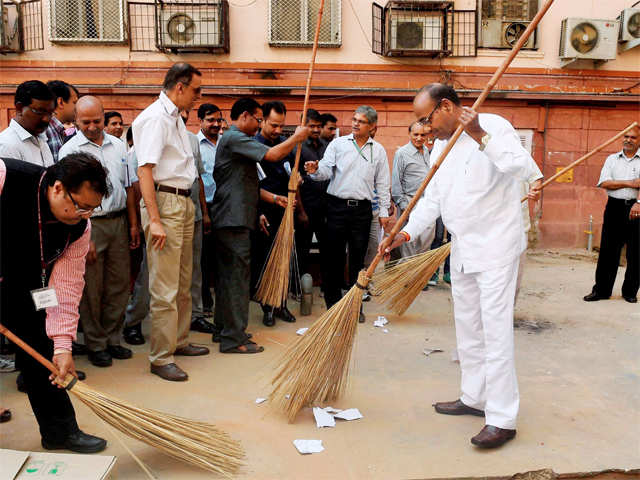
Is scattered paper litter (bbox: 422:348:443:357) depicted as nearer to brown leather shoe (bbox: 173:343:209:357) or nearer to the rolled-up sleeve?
brown leather shoe (bbox: 173:343:209:357)

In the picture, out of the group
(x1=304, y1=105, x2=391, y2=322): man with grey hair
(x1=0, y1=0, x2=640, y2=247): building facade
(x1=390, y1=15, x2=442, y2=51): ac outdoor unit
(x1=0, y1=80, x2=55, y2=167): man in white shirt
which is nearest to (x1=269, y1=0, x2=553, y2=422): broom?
(x1=304, y1=105, x2=391, y2=322): man with grey hair

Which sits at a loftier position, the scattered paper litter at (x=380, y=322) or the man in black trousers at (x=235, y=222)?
the man in black trousers at (x=235, y=222)

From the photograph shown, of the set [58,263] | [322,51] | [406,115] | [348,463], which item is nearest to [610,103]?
[406,115]

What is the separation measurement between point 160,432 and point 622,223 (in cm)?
475

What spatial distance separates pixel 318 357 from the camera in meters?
2.75

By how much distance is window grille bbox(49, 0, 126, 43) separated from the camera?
790 centimetres

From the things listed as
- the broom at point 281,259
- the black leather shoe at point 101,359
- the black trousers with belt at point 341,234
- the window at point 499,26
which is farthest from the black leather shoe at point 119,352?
the window at point 499,26

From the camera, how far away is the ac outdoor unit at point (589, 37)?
8023mm

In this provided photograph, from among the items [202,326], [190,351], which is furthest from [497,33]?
[190,351]

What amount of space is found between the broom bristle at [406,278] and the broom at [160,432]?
2133 millimetres

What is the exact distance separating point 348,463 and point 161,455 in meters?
0.82

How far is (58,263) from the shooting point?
2273 millimetres

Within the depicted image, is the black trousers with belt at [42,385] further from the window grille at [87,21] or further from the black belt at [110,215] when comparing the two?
the window grille at [87,21]

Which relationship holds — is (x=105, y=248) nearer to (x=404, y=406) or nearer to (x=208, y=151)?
(x=208, y=151)
